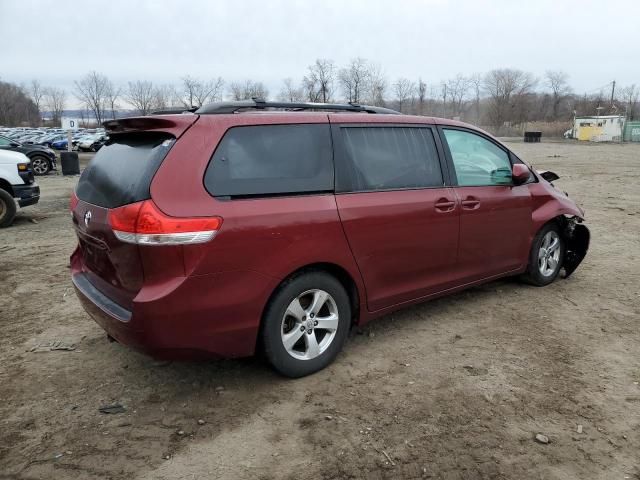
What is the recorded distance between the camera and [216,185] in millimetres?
2922

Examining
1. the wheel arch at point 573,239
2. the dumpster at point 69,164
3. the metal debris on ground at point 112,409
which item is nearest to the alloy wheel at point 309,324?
the metal debris on ground at point 112,409

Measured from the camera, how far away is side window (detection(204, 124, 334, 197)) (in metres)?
2.97

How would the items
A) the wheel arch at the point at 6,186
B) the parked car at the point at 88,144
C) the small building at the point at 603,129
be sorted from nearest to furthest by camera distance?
the wheel arch at the point at 6,186, the parked car at the point at 88,144, the small building at the point at 603,129

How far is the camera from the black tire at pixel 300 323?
3156mm

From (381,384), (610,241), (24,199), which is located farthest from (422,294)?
(24,199)

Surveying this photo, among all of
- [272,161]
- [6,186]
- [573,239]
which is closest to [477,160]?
[573,239]

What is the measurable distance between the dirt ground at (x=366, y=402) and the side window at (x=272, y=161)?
1.28 metres

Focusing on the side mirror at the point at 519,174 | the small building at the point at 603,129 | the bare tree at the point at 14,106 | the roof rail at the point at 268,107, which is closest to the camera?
the roof rail at the point at 268,107

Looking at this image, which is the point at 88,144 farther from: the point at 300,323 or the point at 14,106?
the point at 14,106

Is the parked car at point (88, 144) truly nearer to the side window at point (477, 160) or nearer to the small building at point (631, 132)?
the side window at point (477, 160)

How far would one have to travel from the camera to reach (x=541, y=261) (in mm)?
5207

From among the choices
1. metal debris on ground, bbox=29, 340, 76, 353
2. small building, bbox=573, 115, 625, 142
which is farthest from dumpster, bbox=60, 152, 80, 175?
small building, bbox=573, 115, 625, 142

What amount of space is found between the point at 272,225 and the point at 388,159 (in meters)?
1.23

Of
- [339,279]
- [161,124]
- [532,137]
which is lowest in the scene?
[339,279]
